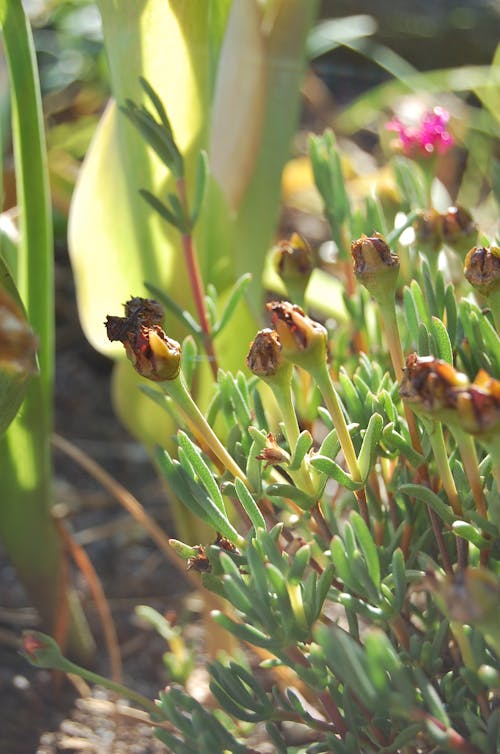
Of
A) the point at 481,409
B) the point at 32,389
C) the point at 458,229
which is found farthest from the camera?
the point at 32,389

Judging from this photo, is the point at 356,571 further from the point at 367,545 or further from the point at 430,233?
the point at 430,233

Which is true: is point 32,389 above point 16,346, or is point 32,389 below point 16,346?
below

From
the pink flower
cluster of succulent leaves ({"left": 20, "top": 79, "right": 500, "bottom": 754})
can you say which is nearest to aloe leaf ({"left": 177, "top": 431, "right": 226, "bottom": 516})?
cluster of succulent leaves ({"left": 20, "top": 79, "right": 500, "bottom": 754})

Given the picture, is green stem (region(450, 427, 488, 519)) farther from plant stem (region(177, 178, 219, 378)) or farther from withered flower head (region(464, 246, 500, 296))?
plant stem (region(177, 178, 219, 378))

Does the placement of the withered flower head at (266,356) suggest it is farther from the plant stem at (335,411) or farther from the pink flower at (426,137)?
the pink flower at (426,137)

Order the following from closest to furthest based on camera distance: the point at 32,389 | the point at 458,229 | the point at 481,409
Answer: the point at 481,409 < the point at 458,229 < the point at 32,389

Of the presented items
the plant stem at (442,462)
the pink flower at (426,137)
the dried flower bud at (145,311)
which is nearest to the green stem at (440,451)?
the plant stem at (442,462)

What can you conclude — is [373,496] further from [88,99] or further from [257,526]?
[88,99]

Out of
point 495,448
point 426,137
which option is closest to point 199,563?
point 495,448
